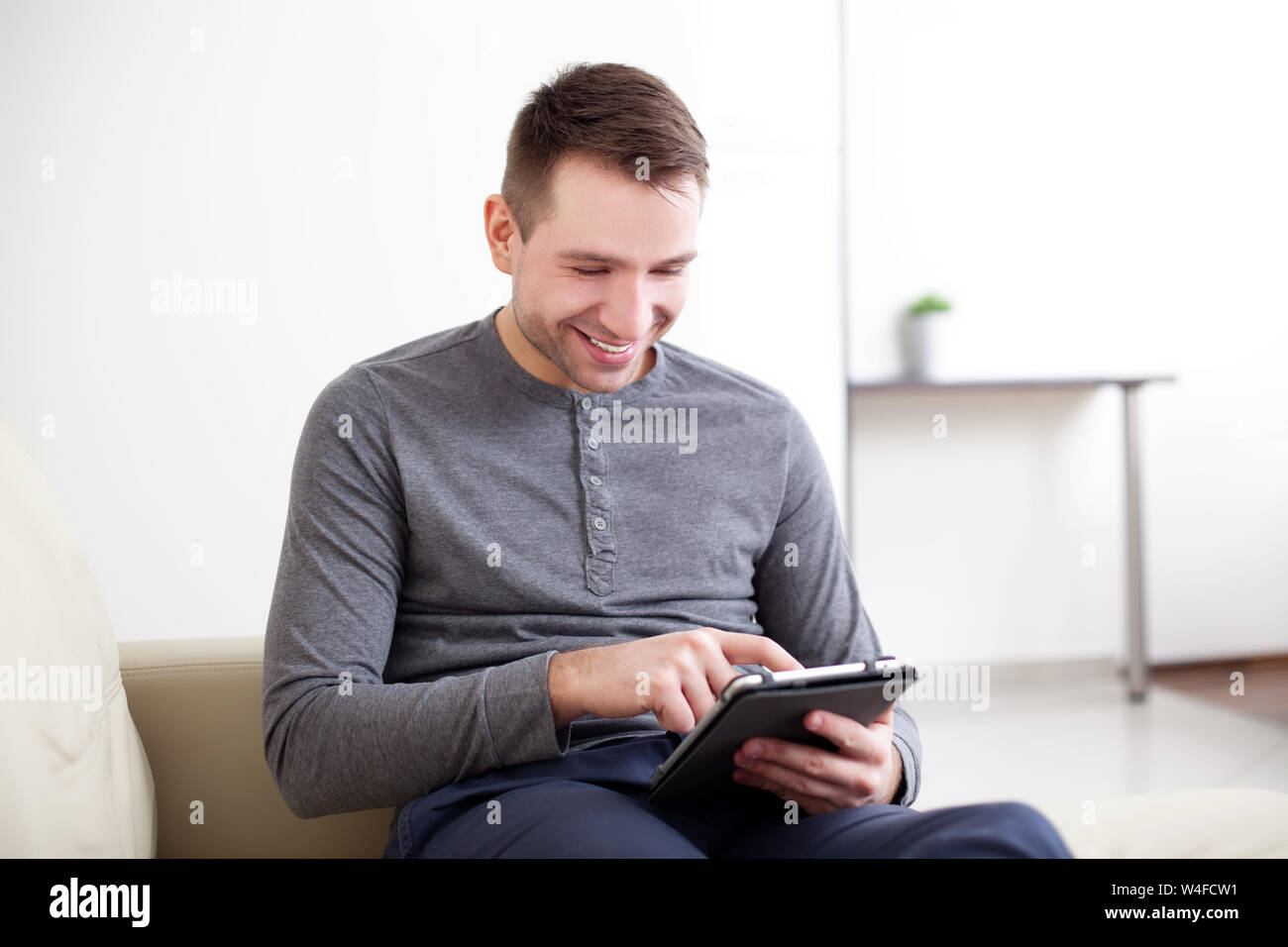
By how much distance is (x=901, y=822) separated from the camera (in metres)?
0.92

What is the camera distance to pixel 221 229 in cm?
267

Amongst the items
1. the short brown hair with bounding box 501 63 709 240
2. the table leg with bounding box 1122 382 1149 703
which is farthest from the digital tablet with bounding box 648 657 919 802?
the table leg with bounding box 1122 382 1149 703

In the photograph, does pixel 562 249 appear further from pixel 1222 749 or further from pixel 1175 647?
pixel 1175 647

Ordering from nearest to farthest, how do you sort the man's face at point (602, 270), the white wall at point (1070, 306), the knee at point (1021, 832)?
the knee at point (1021, 832), the man's face at point (602, 270), the white wall at point (1070, 306)

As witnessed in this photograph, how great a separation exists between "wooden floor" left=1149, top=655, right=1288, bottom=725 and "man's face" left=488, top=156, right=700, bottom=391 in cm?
267

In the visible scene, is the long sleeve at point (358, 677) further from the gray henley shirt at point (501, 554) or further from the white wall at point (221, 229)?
the white wall at point (221, 229)

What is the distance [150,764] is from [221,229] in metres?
1.78

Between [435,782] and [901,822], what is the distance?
0.42 metres

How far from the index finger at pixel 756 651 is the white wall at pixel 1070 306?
2.45m

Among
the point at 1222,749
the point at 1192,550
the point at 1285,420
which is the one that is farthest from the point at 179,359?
the point at 1285,420

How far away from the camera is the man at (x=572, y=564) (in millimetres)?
991

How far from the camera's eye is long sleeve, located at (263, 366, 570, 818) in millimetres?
1001

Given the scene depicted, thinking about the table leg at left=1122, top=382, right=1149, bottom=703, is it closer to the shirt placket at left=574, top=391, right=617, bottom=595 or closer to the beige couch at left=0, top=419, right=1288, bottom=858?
the beige couch at left=0, top=419, right=1288, bottom=858

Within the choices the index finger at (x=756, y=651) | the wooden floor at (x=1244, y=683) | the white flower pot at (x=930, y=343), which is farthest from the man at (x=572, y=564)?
the wooden floor at (x=1244, y=683)
